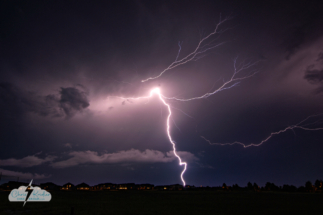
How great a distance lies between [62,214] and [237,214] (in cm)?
1316

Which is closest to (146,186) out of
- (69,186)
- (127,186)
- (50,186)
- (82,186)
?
(127,186)

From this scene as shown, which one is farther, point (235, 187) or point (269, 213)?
point (235, 187)

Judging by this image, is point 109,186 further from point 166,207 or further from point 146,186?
point 166,207

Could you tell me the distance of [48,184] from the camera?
95.6 metres

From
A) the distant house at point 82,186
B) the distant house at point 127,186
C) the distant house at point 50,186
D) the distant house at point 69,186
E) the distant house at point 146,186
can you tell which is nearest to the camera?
the distant house at point 50,186

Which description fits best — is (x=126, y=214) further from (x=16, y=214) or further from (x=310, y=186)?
(x=310, y=186)

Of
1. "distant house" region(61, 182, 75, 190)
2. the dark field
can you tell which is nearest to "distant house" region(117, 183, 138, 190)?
"distant house" region(61, 182, 75, 190)

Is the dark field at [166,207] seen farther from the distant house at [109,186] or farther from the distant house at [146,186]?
the distant house at [146,186]

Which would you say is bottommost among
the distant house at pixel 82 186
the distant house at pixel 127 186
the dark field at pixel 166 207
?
the dark field at pixel 166 207

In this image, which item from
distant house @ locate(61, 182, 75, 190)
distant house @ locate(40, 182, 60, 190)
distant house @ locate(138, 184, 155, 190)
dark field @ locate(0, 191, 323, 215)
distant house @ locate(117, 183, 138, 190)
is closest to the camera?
dark field @ locate(0, 191, 323, 215)

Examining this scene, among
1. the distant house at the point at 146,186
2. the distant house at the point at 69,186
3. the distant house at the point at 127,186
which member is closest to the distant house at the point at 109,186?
the distant house at the point at 127,186

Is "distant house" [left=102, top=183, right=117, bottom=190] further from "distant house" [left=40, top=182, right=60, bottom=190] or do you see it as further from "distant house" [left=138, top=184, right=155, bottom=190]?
"distant house" [left=40, top=182, right=60, bottom=190]

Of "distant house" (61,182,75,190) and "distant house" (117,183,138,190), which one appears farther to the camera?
"distant house" (117,183,138,190)

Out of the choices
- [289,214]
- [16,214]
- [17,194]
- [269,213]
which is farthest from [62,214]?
[289,214]
